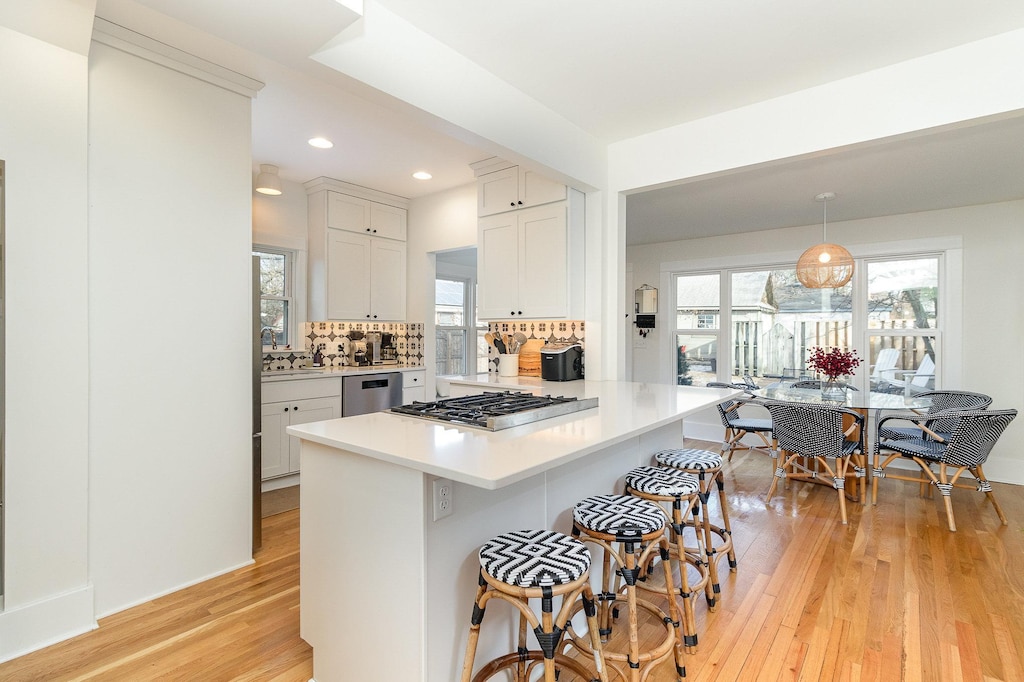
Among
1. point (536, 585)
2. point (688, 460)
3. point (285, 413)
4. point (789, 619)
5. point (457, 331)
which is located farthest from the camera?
point (457, 331)

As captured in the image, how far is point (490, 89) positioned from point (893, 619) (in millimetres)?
3076

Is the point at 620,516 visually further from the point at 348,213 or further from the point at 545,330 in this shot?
the point at 348,213

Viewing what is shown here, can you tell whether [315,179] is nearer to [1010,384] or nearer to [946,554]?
[946,554]

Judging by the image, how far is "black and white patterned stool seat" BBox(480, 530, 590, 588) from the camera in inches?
50.8

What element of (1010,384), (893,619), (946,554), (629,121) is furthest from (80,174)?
(1010,384)

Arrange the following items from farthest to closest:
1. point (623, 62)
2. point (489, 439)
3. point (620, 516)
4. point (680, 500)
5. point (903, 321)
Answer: point (903, 321)
point (623, 62)
point (680, 500)
point (620, 516)
point (489, 439)

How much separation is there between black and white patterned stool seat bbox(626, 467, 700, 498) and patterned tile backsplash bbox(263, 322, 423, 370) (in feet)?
10.3

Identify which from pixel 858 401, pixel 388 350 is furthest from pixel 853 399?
pixel 388 350

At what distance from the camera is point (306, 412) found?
155 inches

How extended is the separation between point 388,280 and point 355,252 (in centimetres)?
43

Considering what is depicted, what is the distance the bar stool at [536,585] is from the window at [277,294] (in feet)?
12.1

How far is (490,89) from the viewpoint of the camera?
7.93ft

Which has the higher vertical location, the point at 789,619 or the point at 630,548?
the point at 630,548

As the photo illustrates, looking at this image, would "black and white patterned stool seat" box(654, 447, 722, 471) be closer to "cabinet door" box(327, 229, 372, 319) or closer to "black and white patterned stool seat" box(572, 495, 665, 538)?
"black and white patterned stool seat" box(572, 495, 665, 538)
